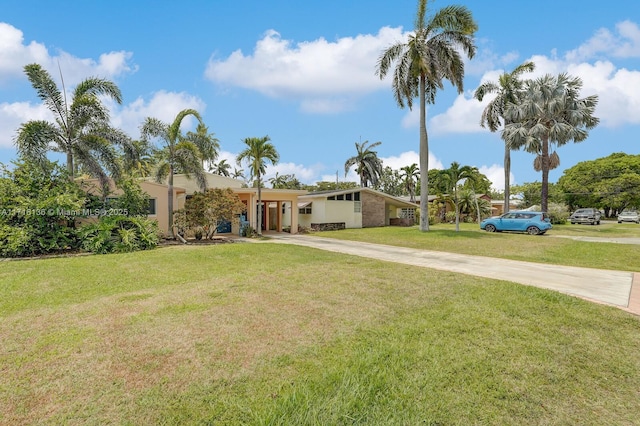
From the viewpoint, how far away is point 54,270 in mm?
8445

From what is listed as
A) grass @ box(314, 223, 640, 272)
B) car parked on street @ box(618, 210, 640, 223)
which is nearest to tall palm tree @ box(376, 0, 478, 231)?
grass @ box(314, 223, 640, 272)

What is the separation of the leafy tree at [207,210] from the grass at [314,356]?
31.4 feet

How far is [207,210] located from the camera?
16.0m

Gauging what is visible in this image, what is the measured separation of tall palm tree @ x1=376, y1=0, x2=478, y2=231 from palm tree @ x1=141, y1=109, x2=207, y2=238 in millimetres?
13252

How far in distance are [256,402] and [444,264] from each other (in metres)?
8.47

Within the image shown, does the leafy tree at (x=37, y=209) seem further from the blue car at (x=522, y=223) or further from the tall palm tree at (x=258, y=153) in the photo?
the blue car at (x=522, y=223)

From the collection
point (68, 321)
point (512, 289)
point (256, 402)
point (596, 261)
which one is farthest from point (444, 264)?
point (68, 321)

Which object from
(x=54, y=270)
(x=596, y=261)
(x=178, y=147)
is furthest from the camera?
(x=178, y=147)

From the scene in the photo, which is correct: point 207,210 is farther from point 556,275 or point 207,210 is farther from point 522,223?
point 522,223

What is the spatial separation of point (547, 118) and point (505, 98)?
371 cm

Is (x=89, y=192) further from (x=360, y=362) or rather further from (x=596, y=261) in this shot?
(x=596, y=261)

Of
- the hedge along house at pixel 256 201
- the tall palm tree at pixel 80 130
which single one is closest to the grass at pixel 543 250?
the hedge along house at pixel 256 201

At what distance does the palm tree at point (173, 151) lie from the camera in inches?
636

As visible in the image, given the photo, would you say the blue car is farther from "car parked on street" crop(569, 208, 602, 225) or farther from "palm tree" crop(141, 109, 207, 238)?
"palm tree" crop(141, 109, 207, 238)
